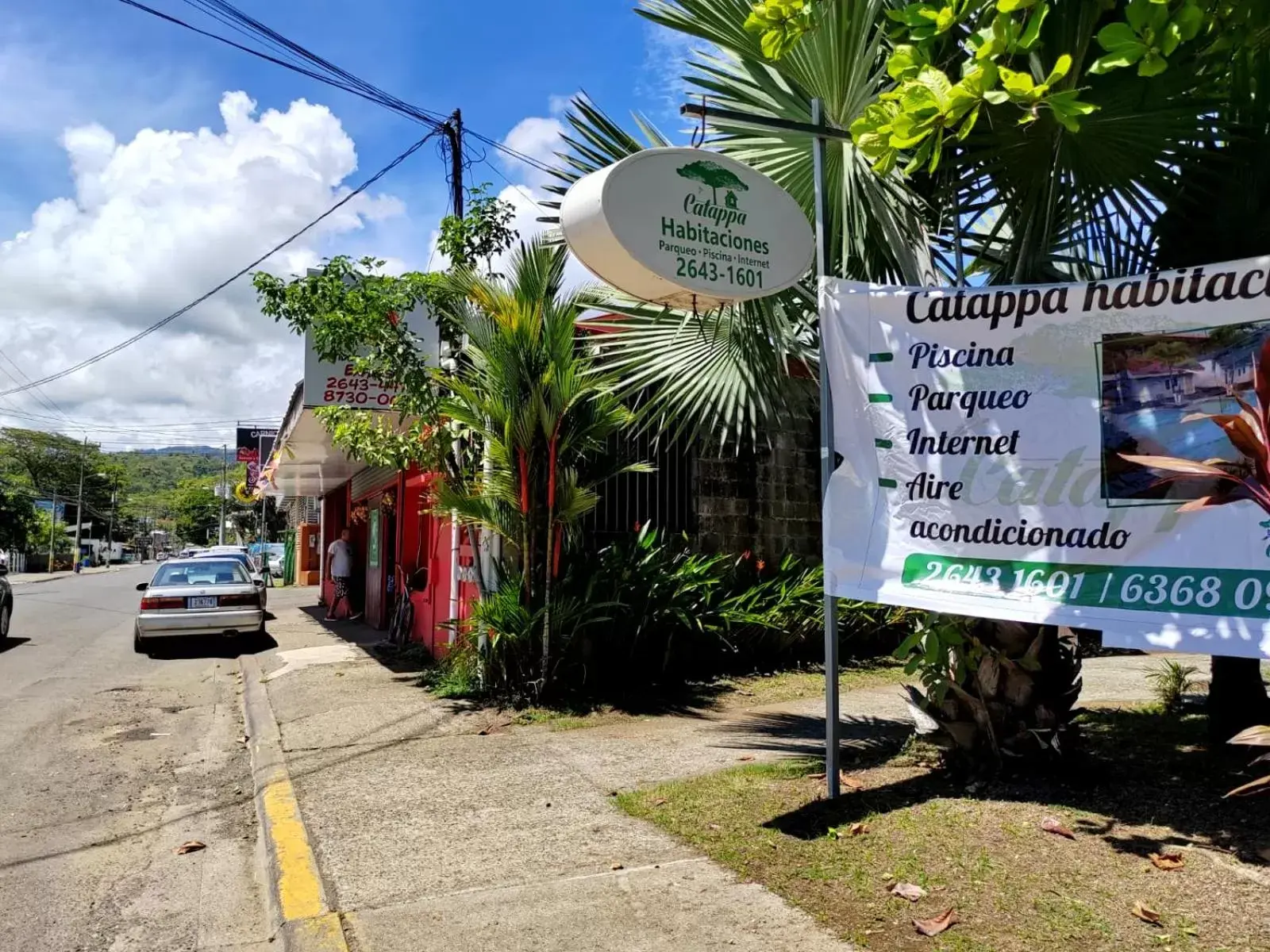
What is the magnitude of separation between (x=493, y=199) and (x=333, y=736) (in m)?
5.30

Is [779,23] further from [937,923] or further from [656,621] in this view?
[656,621]

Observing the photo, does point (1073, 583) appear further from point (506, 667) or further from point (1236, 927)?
point (506, 667)

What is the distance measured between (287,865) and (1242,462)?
4.37 meters

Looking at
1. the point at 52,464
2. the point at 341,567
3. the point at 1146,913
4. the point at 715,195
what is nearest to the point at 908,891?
the point at 1146,913

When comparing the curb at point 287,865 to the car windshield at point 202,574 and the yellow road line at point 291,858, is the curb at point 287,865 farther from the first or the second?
the car windshield at point 202,574

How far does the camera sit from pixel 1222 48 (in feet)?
12.2

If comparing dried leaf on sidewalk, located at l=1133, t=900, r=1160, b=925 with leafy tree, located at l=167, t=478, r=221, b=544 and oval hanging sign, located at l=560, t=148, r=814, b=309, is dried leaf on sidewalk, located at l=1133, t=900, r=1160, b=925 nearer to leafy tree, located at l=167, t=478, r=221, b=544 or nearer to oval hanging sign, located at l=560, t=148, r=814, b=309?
oval hanging sign, located at l=560, t=148, r=814, b=309

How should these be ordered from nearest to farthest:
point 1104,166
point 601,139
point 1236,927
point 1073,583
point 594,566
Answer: point 1236,927
point 1073,583
point 1104,166
point 601,139
point 594,566

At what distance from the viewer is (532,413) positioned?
26.0ft

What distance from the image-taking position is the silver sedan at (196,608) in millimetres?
13062

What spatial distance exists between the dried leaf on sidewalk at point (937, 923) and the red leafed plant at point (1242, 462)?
Answer: 1.77 metres

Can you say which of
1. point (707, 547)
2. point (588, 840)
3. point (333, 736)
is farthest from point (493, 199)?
point (588, 840)

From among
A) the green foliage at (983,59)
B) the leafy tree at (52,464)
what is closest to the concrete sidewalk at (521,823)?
the green foliage at (983,59)

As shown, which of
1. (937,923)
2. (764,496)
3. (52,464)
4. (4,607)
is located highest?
(52,464)
